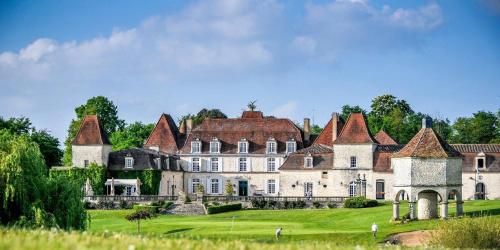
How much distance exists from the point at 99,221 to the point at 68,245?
52744 millimetres

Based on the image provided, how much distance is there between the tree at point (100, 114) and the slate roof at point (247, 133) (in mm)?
22932

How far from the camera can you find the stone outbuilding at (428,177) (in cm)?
6044

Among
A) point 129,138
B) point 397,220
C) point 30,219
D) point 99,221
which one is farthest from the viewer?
point 129,138

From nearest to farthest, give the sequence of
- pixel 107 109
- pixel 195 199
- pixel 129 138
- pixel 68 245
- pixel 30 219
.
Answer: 1. pixel 68 245
2. pixel 30 219
3. pixel 195 199
4. pixel 129 138
5. pixel 107 109

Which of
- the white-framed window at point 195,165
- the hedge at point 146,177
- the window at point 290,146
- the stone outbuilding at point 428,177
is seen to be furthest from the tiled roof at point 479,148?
the hedge at point 146,177

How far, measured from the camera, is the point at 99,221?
68938 millimetres

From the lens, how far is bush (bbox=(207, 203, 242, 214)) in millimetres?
75625

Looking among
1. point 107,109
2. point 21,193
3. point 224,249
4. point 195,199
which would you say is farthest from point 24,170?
point 107,109

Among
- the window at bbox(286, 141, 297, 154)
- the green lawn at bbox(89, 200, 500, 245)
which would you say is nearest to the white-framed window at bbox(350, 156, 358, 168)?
the green lawn at bbox(89, 200, 500, 245)

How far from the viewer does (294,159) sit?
287ft

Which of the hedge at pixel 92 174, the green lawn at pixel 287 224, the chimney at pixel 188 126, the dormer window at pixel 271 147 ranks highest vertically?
the chimney at pixel 188 126

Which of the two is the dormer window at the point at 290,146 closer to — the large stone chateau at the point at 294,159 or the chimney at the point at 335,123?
the large stone chateau at the point at 294,159

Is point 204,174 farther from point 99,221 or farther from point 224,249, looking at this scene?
point 224,249

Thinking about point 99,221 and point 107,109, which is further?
point 107,109
